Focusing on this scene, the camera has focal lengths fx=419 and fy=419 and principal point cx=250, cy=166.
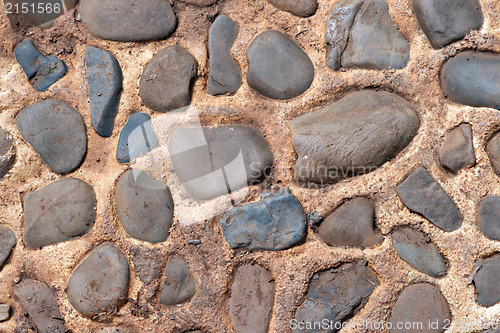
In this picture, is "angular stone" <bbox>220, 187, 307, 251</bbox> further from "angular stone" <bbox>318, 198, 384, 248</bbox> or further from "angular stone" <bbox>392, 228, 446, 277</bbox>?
"angular stone" <bbox>392, 228, 446, 277</bbox>

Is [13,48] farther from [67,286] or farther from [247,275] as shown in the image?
[247,275]

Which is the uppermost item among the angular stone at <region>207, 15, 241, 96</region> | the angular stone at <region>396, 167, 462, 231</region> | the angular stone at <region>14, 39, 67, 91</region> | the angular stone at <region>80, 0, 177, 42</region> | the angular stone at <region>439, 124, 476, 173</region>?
the angular stone at <region>80, 0, 177, 42</region>

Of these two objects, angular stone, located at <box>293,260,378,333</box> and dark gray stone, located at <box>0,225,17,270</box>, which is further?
dark gray stone, located at <box>0,225,17,270</box>

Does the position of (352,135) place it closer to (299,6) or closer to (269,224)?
(269,224)

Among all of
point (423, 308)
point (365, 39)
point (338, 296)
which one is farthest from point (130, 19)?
point (423, 308)

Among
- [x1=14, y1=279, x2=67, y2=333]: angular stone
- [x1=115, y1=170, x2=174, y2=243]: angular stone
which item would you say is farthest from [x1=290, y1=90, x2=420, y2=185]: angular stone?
[x1=14, y1=279, x2=67, y2=333]: angular stone
